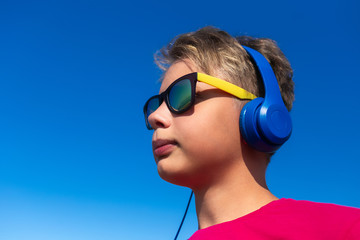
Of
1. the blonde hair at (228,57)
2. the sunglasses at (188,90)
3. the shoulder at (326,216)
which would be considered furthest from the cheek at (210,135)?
the shoulder at (326,216)

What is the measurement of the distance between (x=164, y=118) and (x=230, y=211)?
71 centimetres

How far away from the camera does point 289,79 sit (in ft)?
8.69

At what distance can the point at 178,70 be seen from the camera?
2340 mm

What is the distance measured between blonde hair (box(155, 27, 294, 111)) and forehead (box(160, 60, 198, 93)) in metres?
0.04

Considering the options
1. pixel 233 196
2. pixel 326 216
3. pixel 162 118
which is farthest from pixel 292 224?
pixel 162 118

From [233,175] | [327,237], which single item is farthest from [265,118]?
[327,237]

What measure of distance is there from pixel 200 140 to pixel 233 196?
0.40 m

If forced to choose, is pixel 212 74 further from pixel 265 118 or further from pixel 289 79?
pixel 289 79

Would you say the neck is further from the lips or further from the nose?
the nose

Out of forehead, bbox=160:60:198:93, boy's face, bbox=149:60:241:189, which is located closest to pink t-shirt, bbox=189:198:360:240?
boy's face, bbox=149:60:241:189

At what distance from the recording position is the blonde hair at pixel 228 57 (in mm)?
2268

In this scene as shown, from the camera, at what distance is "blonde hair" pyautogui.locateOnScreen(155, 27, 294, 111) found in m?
2.27

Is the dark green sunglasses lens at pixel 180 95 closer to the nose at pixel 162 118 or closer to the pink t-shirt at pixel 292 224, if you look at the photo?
the nose at pixel 162 118

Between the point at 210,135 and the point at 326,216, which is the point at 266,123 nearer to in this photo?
the point at 210,135
